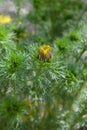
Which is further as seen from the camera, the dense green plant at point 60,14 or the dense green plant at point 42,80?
the dense green plant at point 60,14

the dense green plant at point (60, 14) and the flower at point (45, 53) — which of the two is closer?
the flower at point (45, 53)

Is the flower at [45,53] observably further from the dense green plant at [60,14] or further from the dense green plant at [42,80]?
the dense green plant at [60,14]

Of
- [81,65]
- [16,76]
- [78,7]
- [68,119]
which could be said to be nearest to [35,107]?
[68,119]

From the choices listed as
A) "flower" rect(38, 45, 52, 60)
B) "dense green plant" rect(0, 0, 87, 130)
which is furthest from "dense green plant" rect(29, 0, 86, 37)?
"flower" rect(38, 45, 52, 60)

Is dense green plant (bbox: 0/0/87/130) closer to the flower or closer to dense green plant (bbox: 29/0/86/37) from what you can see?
the flower

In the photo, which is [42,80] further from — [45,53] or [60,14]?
[60,14]

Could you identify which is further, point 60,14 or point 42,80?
point 60,14

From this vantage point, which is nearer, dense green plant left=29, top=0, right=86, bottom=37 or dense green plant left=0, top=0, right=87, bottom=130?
dense green plant left=0, top=0, right=87, bottom=130

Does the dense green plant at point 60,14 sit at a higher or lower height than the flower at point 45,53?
higher

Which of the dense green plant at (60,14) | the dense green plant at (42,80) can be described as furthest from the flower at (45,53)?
the dense green plant at (60,14)

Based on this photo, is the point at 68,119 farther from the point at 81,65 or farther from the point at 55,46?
the point at 55,46

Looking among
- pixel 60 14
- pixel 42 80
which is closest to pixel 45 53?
pixel 42 80

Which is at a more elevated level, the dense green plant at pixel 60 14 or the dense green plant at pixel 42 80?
the dense green plant at pixel 60 14
